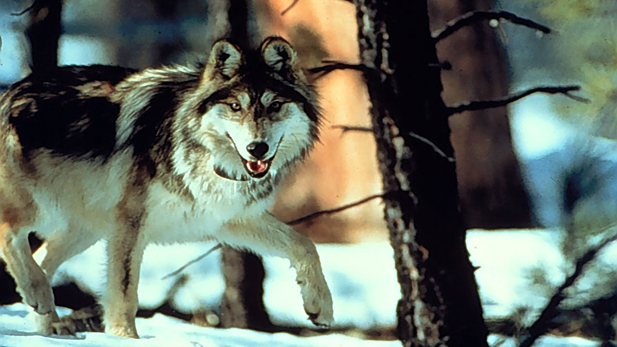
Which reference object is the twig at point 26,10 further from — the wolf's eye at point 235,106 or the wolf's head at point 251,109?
the wolf's eye at point 235,106

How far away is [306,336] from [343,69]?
4.31 ft

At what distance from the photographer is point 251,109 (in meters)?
2.92

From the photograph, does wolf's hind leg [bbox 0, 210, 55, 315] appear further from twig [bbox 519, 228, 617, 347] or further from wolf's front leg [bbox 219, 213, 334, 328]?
twig [bbox 519, 228, 617, 347]

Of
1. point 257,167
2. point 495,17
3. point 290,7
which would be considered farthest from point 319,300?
point 495,17

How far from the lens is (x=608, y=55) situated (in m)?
3.28

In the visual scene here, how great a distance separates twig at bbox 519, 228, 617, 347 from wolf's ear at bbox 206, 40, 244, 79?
186 centimetres

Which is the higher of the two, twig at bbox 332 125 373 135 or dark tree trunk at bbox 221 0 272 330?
twig at bbox 332 125 373 135

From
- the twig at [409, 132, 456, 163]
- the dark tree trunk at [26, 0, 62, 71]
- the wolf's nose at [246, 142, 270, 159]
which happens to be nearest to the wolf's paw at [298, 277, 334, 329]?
the wolf's nose at [246, 142, 270, 159]

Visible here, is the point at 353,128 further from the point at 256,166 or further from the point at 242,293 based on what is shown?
the point at 242,293

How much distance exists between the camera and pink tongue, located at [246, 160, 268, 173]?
9.53 feet

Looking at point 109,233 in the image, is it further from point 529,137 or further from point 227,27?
point 529,137

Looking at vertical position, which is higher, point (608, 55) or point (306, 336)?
point (608, 55)

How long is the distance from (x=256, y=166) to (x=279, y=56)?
0.55 m

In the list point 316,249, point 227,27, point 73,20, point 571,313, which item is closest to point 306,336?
point 316,249
